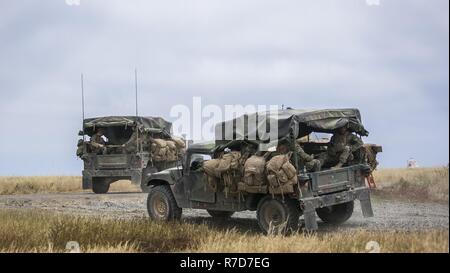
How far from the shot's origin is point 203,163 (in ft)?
36.3

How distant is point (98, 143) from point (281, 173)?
1348cm

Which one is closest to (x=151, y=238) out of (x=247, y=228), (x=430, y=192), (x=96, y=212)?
(x=247, y=228)

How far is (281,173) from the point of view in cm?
970

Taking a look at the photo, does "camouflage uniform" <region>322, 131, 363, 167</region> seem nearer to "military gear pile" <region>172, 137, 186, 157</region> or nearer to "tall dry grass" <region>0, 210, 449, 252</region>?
"tall dry grass" <region>0, 210, 449, 252</region>

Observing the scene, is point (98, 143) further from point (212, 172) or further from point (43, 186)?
point (212, 172)

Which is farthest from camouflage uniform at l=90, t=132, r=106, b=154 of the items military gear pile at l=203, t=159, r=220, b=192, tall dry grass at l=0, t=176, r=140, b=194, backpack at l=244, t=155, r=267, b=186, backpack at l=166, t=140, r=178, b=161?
backpack at l=244, t=155, r=267, b=186

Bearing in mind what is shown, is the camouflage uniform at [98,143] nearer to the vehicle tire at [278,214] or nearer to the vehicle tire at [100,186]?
the vehicle tire at [100,186]

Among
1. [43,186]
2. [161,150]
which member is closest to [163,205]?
[161,150]

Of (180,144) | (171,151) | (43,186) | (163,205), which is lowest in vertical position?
(43,186)

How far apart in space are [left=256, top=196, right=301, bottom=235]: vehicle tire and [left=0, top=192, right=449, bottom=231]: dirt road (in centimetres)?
128

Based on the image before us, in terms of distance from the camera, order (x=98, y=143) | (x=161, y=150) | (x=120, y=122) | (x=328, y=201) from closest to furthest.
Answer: (x=328, y=201), (x=120, y=122), (x=161, y=150), (x=98, y=143)

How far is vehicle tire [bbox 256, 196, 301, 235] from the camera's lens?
1002cm
